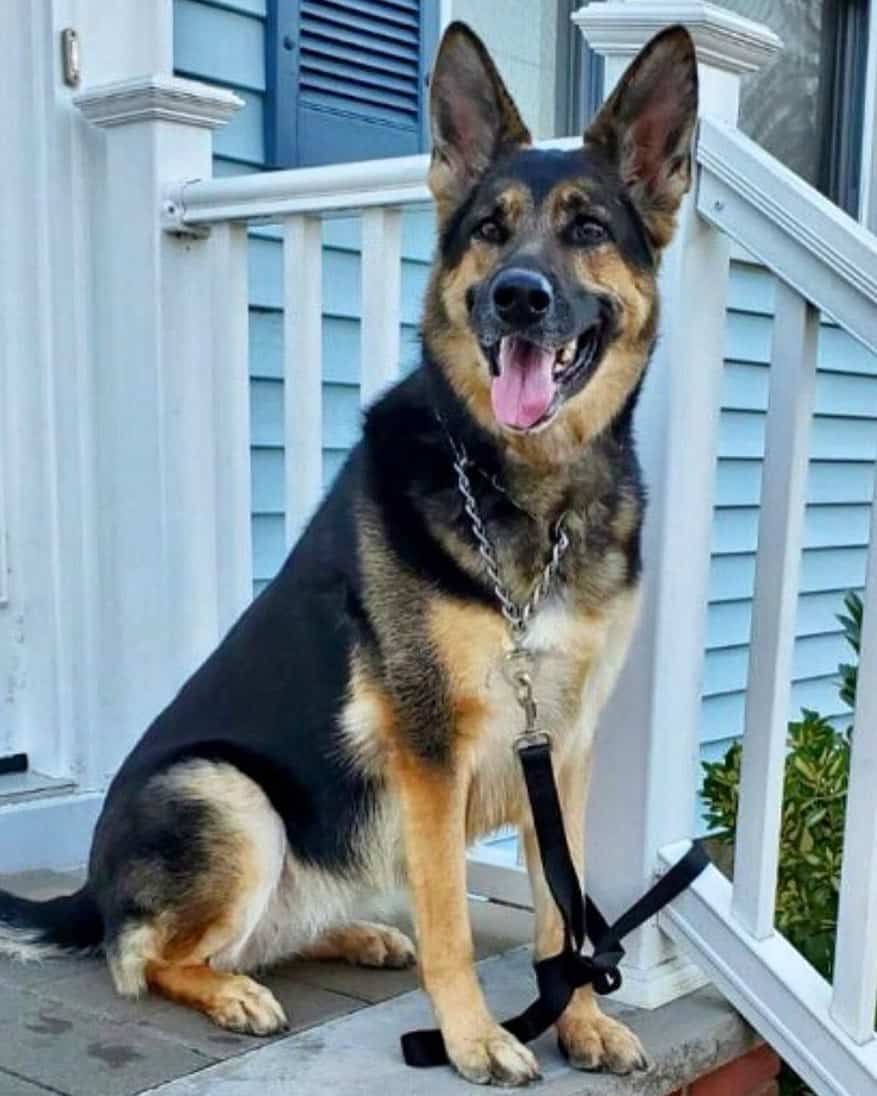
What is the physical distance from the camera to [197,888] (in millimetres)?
2123

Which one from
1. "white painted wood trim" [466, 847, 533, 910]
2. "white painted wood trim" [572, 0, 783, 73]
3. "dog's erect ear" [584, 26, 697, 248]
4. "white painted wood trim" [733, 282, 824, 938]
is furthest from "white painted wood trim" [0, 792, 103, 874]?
"white painted wood trim" [572, 0, 783, 73]

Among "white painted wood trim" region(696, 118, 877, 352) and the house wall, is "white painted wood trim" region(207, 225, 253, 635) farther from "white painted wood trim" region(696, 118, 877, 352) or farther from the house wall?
"white painted wood trim" region(696, 118, 877, 352)

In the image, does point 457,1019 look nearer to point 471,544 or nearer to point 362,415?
point 471,544

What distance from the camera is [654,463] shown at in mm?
2246

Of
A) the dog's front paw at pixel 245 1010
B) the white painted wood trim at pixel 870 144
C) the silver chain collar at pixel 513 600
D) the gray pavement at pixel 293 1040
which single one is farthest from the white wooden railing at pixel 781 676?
the white painted wood trim at pixel 870 144

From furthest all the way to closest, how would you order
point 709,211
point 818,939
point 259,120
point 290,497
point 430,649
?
point 259,120 → point 290,497 → point 818,939 → point 709,211 → point 430,649

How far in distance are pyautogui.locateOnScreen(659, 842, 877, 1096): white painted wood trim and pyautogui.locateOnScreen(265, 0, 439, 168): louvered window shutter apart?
2225 mm

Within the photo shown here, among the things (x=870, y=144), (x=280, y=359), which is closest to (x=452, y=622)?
(x=280, y=359)

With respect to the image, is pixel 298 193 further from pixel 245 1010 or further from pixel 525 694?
pixel 245 1010

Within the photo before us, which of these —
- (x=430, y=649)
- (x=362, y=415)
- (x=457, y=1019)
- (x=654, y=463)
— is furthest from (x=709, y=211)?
(x=457, y=1019)

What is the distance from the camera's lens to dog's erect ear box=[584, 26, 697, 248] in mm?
1942

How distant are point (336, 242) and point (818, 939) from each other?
2255mm

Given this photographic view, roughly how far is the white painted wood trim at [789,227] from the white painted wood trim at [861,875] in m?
0.33

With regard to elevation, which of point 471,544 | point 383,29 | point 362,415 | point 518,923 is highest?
point 383,29
